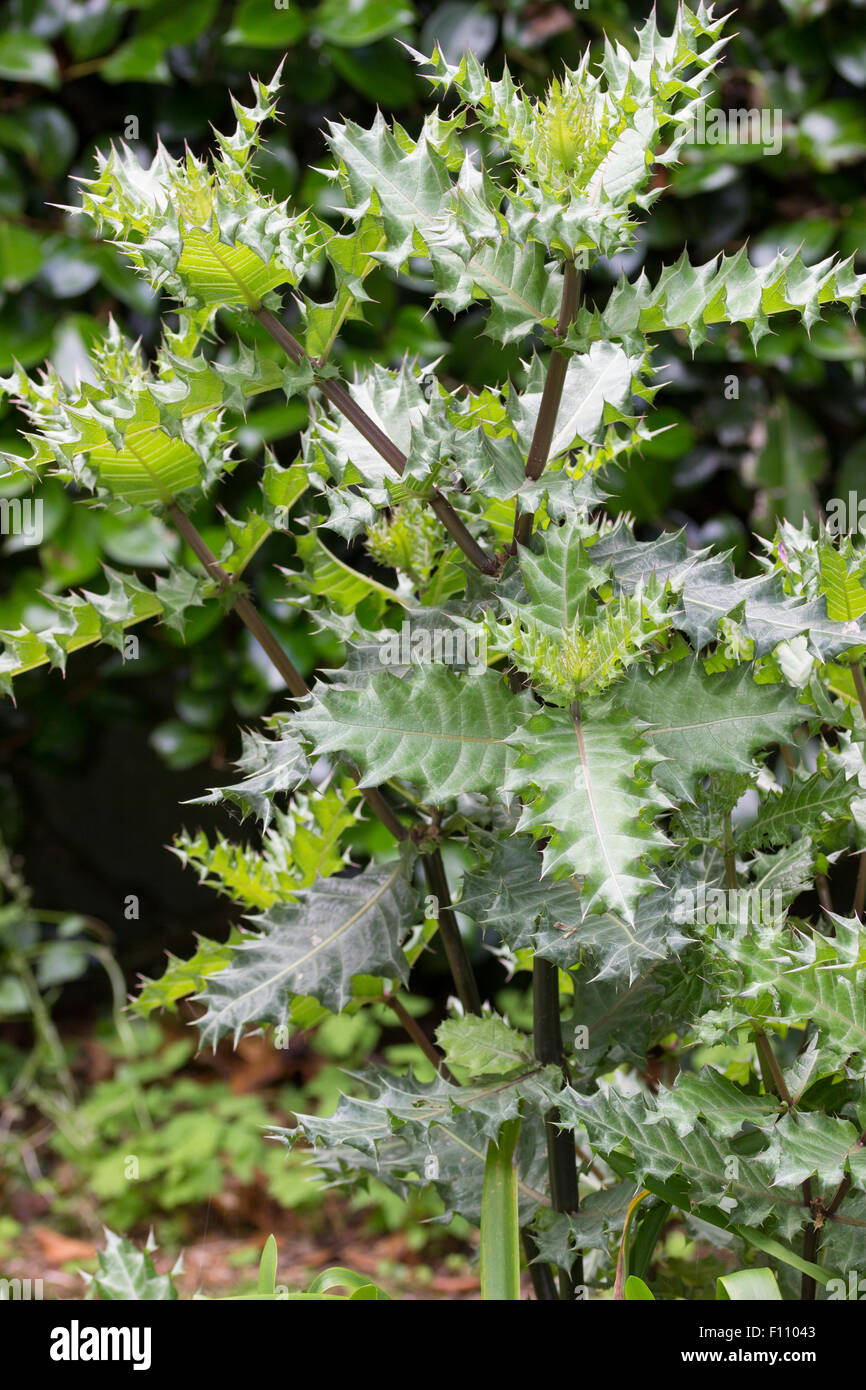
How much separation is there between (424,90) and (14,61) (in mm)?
682

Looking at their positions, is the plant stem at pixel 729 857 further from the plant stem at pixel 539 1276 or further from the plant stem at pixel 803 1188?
the plant stem at pixel 539 1276

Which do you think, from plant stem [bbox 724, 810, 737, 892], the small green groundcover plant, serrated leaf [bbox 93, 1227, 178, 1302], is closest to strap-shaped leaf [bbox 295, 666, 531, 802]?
the small green groundcover plant

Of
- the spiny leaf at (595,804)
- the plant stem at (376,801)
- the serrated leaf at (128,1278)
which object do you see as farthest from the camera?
the plant stem at (376,801)

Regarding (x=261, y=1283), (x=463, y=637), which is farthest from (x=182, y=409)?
(x=261, y=1283)

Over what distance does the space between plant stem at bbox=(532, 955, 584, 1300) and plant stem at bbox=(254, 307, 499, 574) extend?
9.6 inches

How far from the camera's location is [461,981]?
0.82 m

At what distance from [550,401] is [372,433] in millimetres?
104

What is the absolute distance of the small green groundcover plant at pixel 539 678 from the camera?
2.00 feet

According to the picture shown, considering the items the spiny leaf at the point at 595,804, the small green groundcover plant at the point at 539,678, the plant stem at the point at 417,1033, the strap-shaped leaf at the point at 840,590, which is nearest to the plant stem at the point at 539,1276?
the small green groundcover plant at the point at 539,678

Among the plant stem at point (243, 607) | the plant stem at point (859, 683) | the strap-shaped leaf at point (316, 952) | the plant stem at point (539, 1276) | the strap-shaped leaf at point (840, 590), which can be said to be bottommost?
the plant stem at point (539, 1276)

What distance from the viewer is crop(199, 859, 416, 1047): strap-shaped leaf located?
716mm
